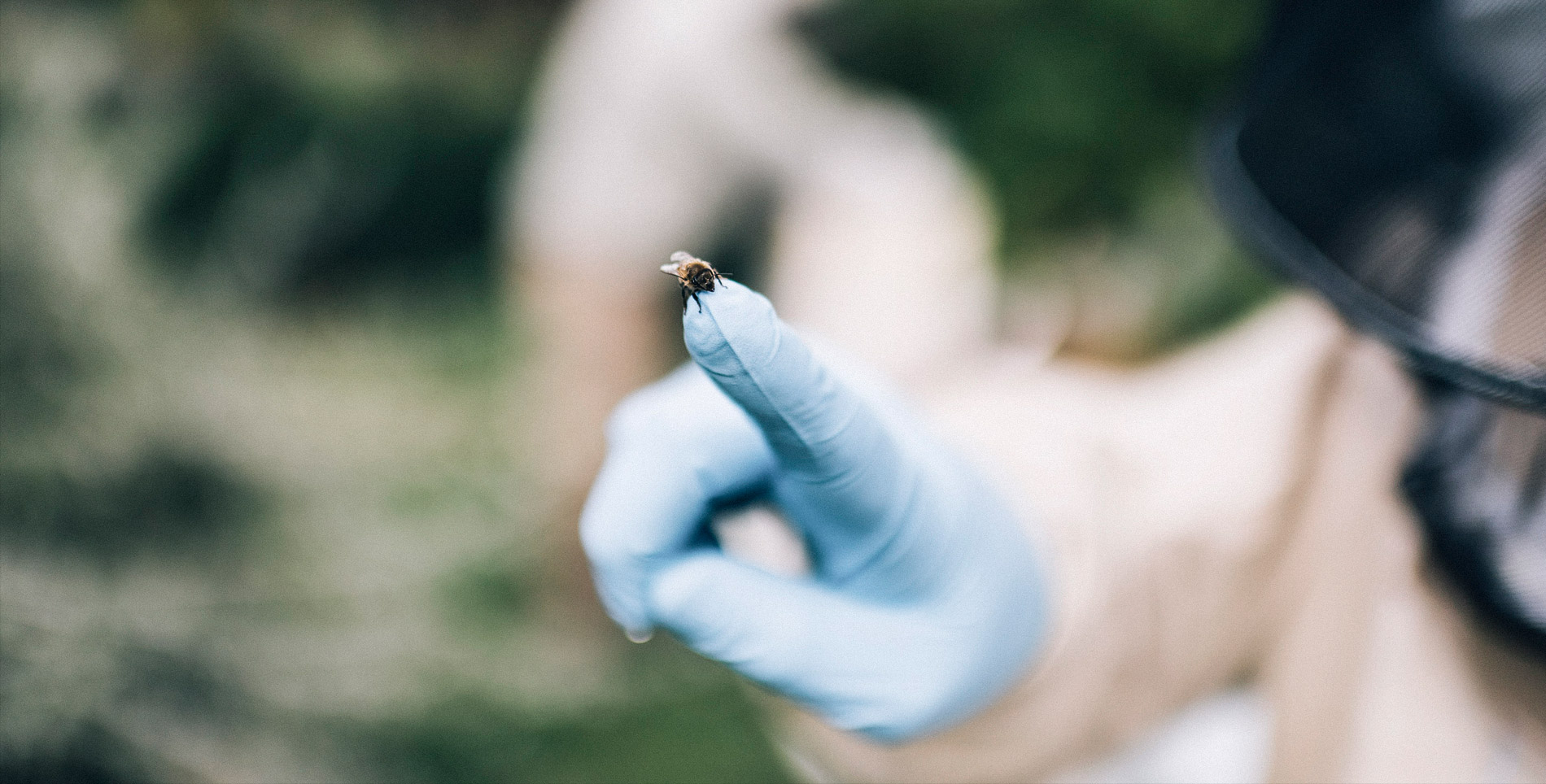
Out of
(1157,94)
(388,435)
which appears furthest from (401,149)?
(1157,94)

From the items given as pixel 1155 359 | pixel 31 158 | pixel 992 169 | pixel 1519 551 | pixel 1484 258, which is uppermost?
pixel 992 169

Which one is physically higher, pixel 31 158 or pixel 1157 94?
pixel 1157 94

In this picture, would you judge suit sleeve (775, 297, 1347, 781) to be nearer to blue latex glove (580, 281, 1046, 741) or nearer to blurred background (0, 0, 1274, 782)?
blue latex glove (580, 281, 1046, 741)

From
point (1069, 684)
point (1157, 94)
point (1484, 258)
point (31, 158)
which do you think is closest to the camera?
point (1484, 258)

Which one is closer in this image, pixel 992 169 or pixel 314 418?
pixel 314 418

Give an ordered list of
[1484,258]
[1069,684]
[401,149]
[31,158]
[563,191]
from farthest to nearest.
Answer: [401,149] → [563,191] → [31,158] → [1069,684] → [1484,258]

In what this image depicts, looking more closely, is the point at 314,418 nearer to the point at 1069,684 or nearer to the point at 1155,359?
the point at 1069,684

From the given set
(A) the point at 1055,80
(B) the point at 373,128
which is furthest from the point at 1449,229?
(B) the point at 373,128
